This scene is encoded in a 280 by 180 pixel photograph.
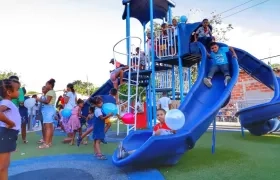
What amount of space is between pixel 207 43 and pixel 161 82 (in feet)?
Answer: 10.6

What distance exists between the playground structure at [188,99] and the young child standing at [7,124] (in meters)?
1.81

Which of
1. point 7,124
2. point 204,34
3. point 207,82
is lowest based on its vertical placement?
point 7,124

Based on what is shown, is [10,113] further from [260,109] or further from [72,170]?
[260,109]

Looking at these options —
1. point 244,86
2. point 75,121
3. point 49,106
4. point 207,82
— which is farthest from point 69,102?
point 244,86

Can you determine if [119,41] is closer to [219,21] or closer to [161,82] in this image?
[161,82]

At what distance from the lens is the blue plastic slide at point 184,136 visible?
4.19 metres

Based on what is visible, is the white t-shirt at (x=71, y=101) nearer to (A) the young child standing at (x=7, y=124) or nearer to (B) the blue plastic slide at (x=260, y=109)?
(A) the young child standing at (x=7, y=124)

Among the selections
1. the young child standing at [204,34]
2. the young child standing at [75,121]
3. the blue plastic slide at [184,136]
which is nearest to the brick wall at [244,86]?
the young child standing at [204,34]

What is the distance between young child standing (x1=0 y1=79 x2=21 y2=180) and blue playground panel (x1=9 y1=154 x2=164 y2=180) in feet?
4.00

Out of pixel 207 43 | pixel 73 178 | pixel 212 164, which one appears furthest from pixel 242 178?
pixel 207 43

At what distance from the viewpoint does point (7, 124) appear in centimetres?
310

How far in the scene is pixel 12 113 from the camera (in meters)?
3.23

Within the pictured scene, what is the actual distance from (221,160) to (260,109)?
9.09 ft

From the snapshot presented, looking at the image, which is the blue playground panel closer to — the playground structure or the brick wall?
the playground structure
